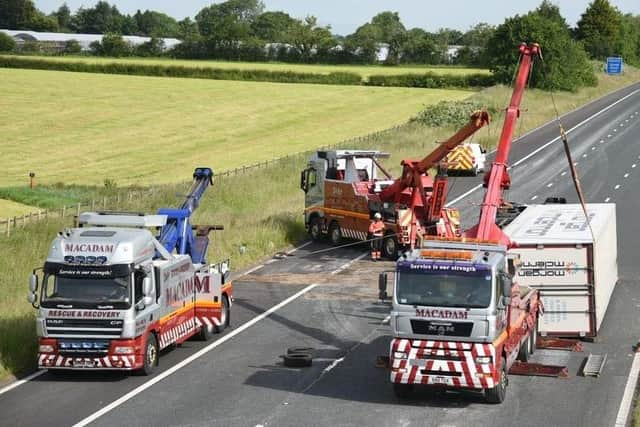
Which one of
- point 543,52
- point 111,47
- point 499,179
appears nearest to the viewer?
point 499,179

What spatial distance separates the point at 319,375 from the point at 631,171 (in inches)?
1648

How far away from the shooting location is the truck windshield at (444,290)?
22.3 metres

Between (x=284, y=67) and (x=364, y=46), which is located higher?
(x=364, y=46)

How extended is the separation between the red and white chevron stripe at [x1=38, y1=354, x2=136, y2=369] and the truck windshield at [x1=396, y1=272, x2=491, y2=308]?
6181mm

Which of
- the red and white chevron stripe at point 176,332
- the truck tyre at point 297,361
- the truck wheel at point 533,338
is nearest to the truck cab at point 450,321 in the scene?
the truck tyre at point 297,361

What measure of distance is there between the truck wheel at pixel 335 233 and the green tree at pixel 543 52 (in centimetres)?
6029

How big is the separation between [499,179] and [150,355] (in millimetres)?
10428

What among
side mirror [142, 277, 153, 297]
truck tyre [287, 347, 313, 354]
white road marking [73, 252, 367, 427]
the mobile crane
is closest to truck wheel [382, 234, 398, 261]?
white road marking [73, 252, 367, 427]

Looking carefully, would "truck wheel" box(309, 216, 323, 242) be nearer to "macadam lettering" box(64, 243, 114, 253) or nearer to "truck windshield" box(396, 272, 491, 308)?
"macadam lettering" box(64, 243, 114, 253)

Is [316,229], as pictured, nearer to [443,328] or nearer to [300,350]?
[300,350]

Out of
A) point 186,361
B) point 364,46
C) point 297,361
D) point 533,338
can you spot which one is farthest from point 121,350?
point 364,46

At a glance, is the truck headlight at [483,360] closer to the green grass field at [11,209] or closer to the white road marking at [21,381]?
the white road marking at [21,381]

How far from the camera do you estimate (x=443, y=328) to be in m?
22.3

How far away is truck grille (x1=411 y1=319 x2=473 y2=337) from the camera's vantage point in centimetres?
2219
